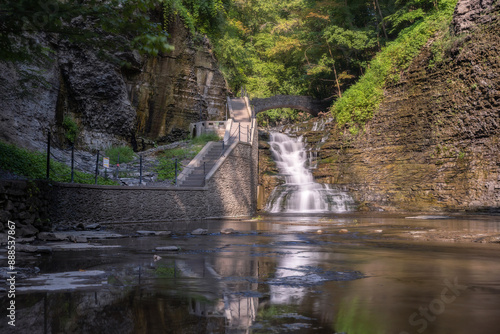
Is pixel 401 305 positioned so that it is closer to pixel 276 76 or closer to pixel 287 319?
pixel 287 319

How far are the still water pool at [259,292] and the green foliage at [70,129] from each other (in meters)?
16.9

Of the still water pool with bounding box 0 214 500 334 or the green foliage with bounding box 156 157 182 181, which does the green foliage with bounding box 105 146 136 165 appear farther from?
the still water pool with bounding box 0 214 500 334

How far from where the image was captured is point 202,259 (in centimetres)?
635

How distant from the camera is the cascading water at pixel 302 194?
83.2 feet

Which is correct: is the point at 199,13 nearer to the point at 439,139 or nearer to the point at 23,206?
the point at 439,139

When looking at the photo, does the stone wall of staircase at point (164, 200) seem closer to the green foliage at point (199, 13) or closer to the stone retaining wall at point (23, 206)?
the stone retaining wall at point (23, 206)

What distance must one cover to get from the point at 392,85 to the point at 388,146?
175 inches

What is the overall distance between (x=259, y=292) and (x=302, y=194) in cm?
2214

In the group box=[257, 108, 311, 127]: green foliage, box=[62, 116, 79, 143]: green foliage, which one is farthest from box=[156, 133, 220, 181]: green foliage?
box=[257, 108, 311, 127]: green foliage

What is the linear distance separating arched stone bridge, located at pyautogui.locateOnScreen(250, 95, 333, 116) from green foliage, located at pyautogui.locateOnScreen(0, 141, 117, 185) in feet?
92.0

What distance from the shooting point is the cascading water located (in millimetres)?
25359

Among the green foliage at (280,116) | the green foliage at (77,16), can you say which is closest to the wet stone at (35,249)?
the green foliage at (77,16)

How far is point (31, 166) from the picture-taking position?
1408 cm

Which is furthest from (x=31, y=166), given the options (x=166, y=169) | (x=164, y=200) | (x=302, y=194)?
(x=302, y=194)
